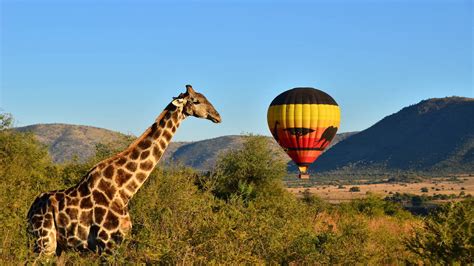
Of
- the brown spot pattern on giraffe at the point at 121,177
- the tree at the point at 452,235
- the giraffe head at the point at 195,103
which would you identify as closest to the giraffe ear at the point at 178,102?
the giraffe head at the point at 195,103

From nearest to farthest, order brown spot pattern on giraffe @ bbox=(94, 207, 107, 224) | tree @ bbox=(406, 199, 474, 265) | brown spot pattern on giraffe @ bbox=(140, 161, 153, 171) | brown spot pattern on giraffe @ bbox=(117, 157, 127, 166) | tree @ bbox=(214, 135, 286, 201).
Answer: tree @ bbox=(406, 199, 474, 265) < brown spot pattern on giraffe @ bbox=(94, 207, 107, 224) < brown spot pattern on giraffe @ bbox=(117, 157, 127, 166) < brown spot pattern on giraffe @ bbox=(140, 161, 153, 171) < tree @ bbox=(214, 135, 286, 201)

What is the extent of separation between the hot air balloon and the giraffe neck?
38899 millimetres

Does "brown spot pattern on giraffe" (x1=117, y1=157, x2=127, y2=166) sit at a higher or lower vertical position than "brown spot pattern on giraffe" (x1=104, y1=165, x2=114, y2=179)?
higher

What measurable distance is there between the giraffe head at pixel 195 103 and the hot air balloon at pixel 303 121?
38848mm

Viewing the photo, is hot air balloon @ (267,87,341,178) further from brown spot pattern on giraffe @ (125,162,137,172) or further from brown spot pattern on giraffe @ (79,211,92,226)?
brown spot pattern on giraffe @ (79,211,92,226)

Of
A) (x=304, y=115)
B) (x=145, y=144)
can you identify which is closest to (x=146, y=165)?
(x=145, y=144)

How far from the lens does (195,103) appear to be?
14.2 m

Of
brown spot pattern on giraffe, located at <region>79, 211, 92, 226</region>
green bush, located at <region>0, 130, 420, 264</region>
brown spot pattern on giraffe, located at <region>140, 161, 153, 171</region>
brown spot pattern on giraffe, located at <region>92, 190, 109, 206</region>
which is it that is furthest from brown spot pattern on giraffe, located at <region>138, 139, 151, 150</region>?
brown spot pattern on giraffe, located at <region>79, 211, 92, 226</region>

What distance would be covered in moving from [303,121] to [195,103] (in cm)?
3904

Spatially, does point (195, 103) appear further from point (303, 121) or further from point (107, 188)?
point (303, 121)

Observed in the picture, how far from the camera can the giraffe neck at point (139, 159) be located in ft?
44.3

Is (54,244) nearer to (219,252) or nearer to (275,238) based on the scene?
(219,252)

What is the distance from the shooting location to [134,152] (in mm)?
14039

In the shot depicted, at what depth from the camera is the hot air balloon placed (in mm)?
53125
